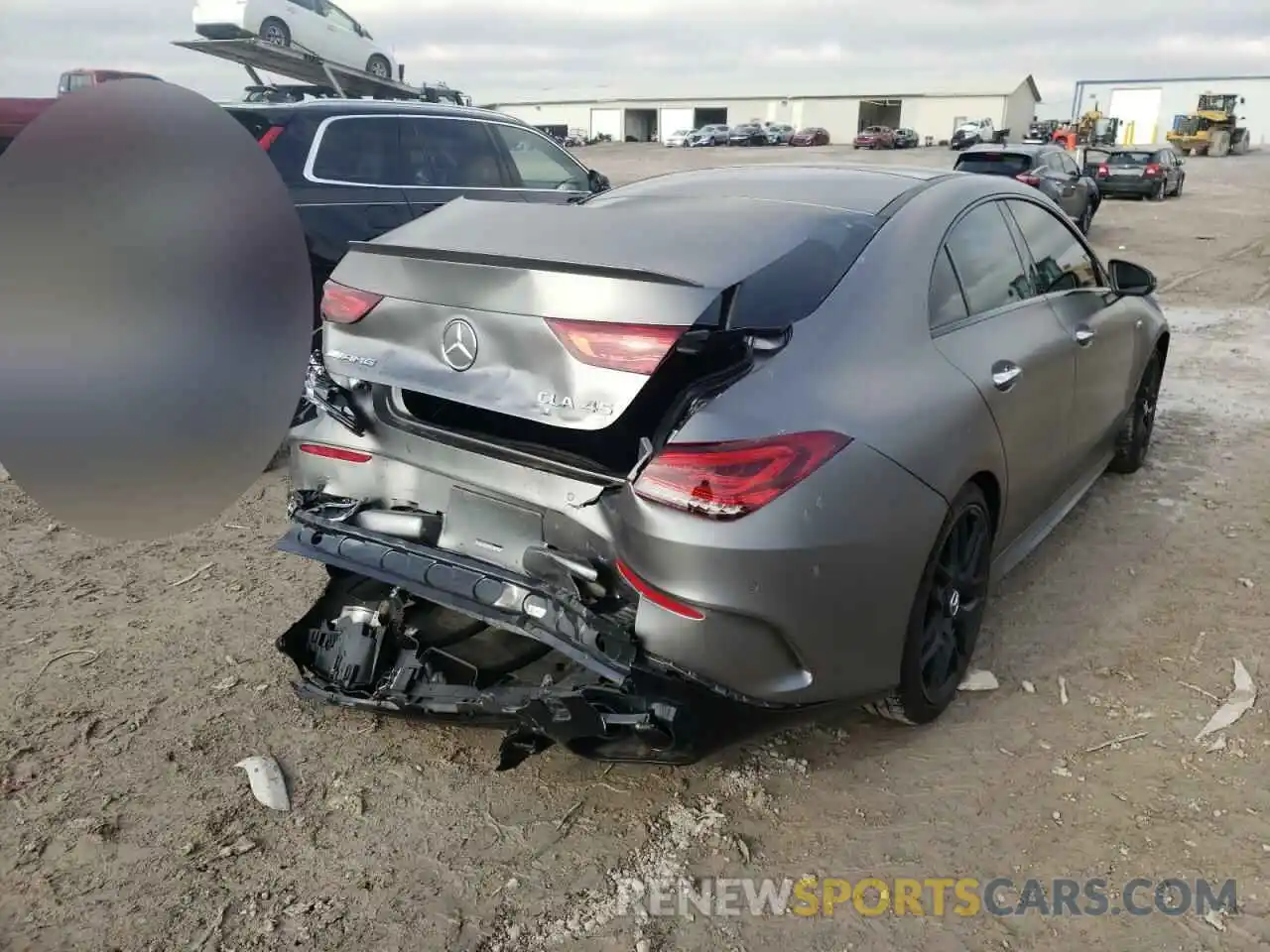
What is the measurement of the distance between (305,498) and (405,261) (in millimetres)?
809

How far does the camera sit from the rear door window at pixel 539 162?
710 cm

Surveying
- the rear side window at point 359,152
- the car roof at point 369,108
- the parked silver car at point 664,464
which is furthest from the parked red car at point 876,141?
the parked silver car at point 664,464

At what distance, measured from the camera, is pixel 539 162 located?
24.0 feet

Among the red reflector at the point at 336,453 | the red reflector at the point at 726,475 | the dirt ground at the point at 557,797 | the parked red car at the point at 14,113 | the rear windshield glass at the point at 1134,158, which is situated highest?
the parked red car at the point at 14,113

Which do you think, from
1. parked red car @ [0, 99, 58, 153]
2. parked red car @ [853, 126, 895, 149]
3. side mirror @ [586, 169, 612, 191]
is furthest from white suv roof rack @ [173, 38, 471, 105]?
parked red car @ [853, 126, 895, 149]

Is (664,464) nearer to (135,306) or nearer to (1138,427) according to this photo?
(135,306)

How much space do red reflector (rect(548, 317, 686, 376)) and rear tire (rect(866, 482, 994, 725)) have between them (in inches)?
38.0

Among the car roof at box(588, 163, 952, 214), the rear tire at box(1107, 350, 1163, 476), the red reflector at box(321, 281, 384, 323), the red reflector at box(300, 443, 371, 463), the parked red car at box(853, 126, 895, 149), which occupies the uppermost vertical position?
the parked red car at box(853, 126, 895, 149)

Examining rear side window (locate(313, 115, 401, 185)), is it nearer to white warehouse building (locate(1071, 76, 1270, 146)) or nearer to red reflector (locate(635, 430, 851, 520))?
red reflector (locate(635, 430, 851, 520))

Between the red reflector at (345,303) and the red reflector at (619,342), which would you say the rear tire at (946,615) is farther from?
the red reflector at (345,303)

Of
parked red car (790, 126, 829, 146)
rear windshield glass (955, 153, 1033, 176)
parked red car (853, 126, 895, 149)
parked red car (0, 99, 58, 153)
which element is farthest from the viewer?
parked red car (790, 126, 829, 146)

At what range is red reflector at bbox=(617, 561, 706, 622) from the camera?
2189mm

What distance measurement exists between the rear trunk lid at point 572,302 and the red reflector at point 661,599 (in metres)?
0.38

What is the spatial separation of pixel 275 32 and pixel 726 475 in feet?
52.4
